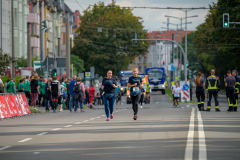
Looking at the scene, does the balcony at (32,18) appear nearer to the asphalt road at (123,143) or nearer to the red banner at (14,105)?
the red banner at (14,105)

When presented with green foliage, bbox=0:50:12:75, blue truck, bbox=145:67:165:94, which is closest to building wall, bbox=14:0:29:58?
blue truck, bbox=145:67:165:94

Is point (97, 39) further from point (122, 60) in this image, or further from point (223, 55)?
point (223, 55)

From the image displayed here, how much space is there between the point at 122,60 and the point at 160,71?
30.2ft

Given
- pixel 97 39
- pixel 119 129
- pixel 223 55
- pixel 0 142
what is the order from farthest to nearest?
1. pixel 97 39
2. pixel 223 55
3. pixel 119 129
4. pixel 0 142

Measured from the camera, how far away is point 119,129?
53.3 feet

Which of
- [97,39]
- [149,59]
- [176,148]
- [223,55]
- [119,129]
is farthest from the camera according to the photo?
[149,59]

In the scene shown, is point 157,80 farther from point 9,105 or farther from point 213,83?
point 9,105

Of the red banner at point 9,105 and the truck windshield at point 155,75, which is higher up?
the truck windshield at point 155,75

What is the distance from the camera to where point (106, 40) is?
85625 millimetres

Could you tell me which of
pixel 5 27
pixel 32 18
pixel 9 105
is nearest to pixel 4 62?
pixel 9 105

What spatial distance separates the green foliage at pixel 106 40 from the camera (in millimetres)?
84188

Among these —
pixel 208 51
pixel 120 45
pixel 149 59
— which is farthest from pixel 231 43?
pixel 149 59

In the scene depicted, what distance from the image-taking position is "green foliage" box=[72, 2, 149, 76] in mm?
84188

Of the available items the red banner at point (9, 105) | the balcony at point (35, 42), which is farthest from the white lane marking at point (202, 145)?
the balcony at point (35, 42)
